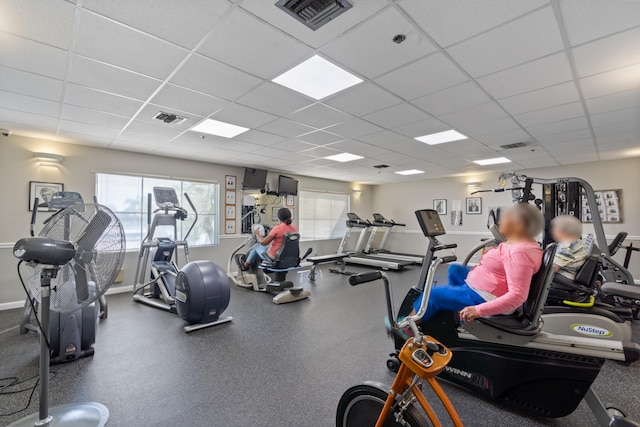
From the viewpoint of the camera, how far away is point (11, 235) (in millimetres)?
4148

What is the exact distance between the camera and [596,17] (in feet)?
5.73

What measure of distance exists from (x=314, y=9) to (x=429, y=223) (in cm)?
187

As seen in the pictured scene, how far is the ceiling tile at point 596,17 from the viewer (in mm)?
1642

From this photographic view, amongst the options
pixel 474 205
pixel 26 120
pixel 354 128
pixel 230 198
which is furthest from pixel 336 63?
pixel 474 205

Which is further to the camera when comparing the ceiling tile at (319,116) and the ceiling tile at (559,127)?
the ceiling tile at (559,127)

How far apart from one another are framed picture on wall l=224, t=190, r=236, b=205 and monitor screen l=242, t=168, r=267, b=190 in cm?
31

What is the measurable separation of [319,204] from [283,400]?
6.76 meters

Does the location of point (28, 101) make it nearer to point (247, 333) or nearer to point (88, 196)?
point (88, 196)

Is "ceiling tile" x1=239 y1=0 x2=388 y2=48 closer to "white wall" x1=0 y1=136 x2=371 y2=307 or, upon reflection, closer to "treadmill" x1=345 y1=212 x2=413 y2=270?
"white wall" x1=0 y1=136 x2=371 y2=307

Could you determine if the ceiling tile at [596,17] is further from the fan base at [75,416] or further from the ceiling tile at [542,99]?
the fan base at [75,416]

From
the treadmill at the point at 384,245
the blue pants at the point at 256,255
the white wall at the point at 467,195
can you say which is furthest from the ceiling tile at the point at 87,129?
the white wall at the point at 467,195

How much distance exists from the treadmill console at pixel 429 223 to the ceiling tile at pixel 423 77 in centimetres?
114

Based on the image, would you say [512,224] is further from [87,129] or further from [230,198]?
[230,198]

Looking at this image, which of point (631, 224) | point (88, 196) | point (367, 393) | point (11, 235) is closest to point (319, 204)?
point (88, 196)
